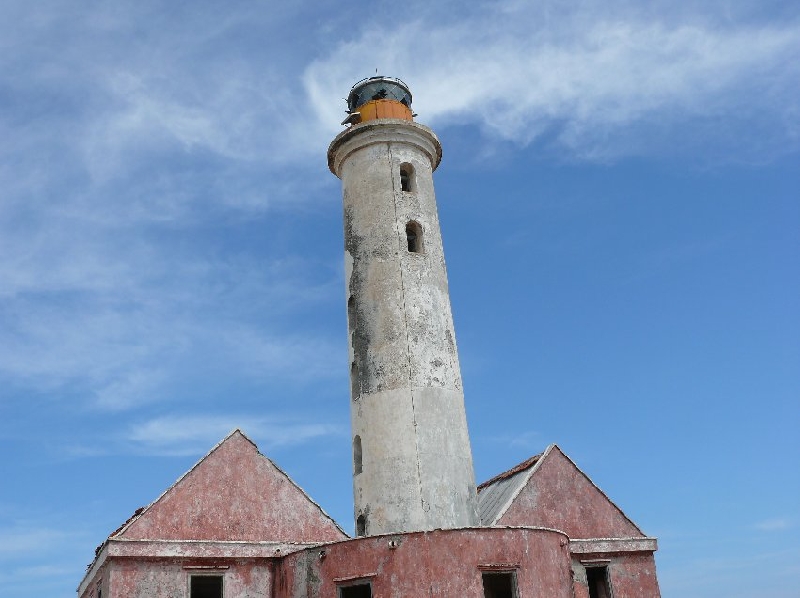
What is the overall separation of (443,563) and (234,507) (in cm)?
626

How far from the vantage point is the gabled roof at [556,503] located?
69.6 ft

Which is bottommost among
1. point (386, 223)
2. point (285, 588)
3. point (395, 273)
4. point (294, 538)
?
point (285, 588)

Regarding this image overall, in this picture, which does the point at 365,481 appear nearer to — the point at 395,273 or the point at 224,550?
Result: the point at 224,550

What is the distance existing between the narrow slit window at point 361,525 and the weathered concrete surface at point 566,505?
12.2 feet

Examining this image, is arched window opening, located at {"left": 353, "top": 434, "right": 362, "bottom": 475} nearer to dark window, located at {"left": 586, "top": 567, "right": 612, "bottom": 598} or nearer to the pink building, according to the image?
the pink building

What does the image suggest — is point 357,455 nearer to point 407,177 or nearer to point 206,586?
point 206,586

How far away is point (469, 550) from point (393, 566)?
5.20ft

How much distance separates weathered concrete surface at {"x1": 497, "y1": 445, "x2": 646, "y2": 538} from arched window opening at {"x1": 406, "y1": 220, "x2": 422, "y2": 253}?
267 inches

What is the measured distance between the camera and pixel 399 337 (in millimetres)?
20766

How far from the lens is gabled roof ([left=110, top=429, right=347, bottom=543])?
19078 mm

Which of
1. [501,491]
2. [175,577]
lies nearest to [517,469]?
[501,491]

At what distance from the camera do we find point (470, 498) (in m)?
20.0

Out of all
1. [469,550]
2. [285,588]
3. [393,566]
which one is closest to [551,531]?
[469,550]

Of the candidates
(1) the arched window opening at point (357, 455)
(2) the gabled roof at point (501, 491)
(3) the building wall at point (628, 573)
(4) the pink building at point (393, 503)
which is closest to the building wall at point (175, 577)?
(4) the pink building at point (393, 503)
